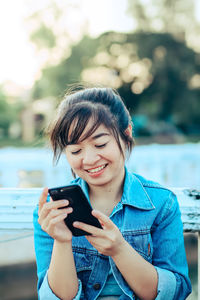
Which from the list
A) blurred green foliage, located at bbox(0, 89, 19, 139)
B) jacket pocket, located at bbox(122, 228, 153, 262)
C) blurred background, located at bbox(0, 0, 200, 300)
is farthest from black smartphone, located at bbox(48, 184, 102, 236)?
blurred green foliage, located at bbox(0, 89, 19, 139)

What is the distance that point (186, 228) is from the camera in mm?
1476

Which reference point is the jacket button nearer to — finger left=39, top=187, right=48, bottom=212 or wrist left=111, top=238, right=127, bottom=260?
wrist left=111, top=238, right=127, bottom=260

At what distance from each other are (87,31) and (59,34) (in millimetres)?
1736

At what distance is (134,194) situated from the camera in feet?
4.50

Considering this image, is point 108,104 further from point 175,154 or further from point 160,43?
point 160,43

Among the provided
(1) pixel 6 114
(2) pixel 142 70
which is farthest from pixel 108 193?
(1) pixel 6 114

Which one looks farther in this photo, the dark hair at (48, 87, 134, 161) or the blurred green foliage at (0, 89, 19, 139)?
the blurred green foliage at (0, 89, 19, 139)

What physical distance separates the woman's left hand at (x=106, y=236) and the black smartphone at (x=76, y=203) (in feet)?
0.06

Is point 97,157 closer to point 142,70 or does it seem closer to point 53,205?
point 53,205

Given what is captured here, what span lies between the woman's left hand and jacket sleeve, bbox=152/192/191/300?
20 cm

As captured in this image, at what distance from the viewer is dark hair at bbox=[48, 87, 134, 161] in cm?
132

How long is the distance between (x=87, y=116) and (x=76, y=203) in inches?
13.2

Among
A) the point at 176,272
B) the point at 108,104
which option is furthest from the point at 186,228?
the point at 108,104

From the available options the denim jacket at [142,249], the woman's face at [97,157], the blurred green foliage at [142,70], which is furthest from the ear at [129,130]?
the blurred green foliage at [142,70]
